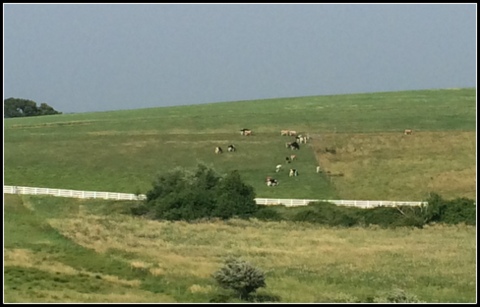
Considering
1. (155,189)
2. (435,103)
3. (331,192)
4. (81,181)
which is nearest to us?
(155,189)

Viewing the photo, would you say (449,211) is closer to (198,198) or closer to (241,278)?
(198,198)

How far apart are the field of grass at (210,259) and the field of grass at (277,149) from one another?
11.7 metres

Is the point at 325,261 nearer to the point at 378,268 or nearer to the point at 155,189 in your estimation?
the point at 378,268

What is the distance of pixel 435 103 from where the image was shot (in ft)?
308

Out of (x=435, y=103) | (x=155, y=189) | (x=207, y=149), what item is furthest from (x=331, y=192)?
(x=435, y=103)

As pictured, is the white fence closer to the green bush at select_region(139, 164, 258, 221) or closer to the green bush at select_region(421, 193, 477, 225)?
the green bush at select_region(139, 164, 258, 221)

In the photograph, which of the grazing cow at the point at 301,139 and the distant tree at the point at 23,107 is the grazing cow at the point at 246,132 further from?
the distant tree at the point at 23,107

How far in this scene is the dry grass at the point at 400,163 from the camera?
177 ft

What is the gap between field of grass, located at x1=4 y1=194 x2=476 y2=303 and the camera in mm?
23969

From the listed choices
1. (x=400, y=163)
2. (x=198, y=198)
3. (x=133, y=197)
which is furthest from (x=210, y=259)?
(x=400, y=163)

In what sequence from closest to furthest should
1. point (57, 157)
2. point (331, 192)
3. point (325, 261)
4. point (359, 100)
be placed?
point (325, 261) → point (331, 192) → point (57, 157) → point (359, 100)

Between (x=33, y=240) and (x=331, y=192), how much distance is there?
967 inches

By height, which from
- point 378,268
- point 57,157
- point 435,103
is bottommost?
point 378,268

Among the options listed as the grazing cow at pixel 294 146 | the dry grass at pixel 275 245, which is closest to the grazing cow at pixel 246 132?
the grazing cow at pixel 294 146
